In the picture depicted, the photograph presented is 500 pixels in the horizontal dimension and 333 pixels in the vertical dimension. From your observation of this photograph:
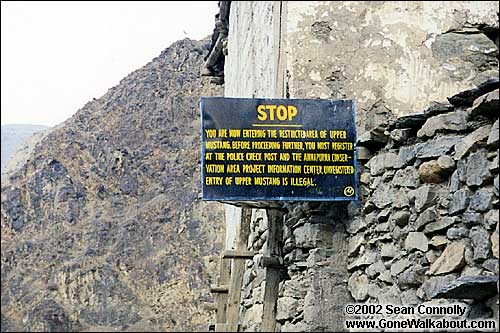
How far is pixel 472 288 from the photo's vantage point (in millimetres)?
3859

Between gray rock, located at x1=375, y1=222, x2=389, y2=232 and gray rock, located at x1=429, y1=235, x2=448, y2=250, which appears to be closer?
gray rock, located at x1=429, y1=235, x2=448, y2=250

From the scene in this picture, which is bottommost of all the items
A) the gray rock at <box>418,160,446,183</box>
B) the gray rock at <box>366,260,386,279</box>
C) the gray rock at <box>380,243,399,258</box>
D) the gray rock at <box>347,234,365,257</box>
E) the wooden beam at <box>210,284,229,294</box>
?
the wooden beam at <box>210,284,229,294</box>

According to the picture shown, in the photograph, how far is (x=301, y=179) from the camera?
5.66m

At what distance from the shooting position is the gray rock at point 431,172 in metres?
4.56

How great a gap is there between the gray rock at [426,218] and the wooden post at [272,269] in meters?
1.80

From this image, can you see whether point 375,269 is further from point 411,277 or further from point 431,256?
point 431,256

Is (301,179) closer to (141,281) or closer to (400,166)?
(400,166)

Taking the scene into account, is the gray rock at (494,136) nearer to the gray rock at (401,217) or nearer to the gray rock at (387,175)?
the gray rock at (401,217)

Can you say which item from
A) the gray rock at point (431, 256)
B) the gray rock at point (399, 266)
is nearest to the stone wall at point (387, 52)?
the gray rock at point (399, 266)

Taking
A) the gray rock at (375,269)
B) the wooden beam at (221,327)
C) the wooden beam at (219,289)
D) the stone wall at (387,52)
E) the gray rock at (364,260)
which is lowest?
the wooden beam at (221,327)

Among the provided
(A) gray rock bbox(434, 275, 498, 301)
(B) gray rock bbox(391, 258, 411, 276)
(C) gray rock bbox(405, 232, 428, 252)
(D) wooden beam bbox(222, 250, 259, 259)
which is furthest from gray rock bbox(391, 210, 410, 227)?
(D) wooden beam bbox(222, 250, 259, 259)

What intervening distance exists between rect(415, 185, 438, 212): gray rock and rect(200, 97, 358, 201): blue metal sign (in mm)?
921

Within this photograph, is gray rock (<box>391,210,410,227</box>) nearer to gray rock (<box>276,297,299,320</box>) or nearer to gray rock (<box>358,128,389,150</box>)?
gray rock (<box>358,128,389,150</box>)

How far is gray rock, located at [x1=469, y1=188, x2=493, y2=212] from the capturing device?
13.1ft
